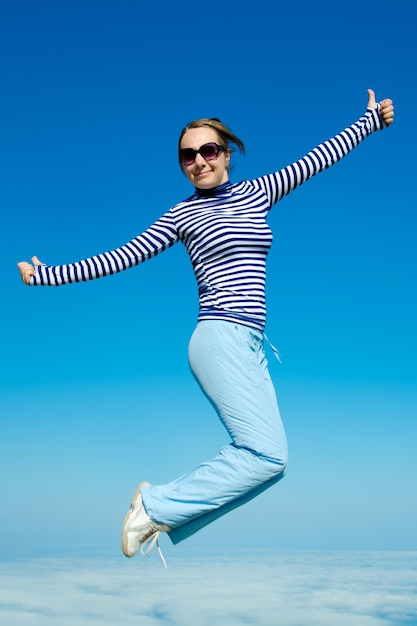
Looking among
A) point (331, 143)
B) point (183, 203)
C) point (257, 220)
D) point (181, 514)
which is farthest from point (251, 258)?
point (181, 514)

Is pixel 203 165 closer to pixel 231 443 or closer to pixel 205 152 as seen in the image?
pixel 205 152

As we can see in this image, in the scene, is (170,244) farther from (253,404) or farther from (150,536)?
(150,536)

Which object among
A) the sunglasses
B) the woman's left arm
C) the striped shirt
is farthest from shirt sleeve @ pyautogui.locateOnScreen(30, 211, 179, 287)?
the woman's left arm

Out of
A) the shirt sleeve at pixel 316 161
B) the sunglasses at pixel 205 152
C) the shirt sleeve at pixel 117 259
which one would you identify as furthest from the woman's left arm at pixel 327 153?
the shirt sleeve at pixel 117 259

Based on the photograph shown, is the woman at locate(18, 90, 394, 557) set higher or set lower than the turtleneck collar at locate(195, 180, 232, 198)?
lower

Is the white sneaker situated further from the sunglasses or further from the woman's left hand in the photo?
the woman's left hand

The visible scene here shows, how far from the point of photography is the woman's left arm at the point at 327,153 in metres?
7.10

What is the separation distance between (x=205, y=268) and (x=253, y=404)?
115 cm

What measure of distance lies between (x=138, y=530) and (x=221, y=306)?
70.6 inches

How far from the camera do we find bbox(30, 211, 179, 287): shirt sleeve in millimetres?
6707

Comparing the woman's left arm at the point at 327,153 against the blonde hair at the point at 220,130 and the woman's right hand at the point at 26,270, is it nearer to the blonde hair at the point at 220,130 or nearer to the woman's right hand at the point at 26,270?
the blonde hair at the point at 220,130

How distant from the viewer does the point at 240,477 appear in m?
6.23

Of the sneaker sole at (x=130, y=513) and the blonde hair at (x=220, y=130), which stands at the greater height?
the blonde hair at (x=220, y=130)

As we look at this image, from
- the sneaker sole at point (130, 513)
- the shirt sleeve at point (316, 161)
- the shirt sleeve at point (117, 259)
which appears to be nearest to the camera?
the sneaker sole at point (130, 513)
